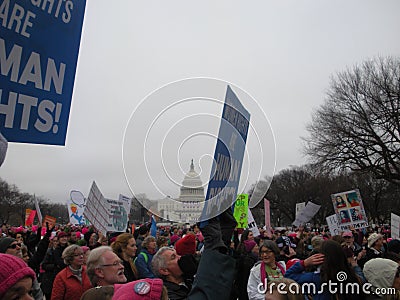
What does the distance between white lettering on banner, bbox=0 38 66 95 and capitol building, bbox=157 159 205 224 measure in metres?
1.03

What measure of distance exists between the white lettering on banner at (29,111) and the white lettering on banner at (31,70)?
9 cm

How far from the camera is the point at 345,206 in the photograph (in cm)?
1540

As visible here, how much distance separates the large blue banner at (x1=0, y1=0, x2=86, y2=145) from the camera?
2.48 metres

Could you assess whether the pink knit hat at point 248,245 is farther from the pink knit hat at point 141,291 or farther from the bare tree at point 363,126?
the bare tree at point 363,126

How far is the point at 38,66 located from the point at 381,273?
3597 mm

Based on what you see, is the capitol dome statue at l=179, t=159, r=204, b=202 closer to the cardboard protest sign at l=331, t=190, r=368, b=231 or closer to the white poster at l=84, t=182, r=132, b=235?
the white poster at l=84, t=182, r=132, b=235

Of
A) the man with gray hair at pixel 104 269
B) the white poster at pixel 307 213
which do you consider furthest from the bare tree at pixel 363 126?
the man with gray hair at pixel 104 269

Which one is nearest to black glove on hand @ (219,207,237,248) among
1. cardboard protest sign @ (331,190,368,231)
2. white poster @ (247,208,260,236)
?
white poster @ (247,208,260,236)

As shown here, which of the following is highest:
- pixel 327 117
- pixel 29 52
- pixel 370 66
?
pixel 370 66

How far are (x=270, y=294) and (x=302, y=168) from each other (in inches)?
2817

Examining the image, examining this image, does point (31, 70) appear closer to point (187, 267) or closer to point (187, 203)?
point (187, 203)

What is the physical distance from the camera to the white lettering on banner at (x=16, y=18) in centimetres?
248

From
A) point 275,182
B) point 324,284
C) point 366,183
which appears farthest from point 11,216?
point 324,284

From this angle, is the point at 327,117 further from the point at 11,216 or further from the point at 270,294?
the point at 11,216
